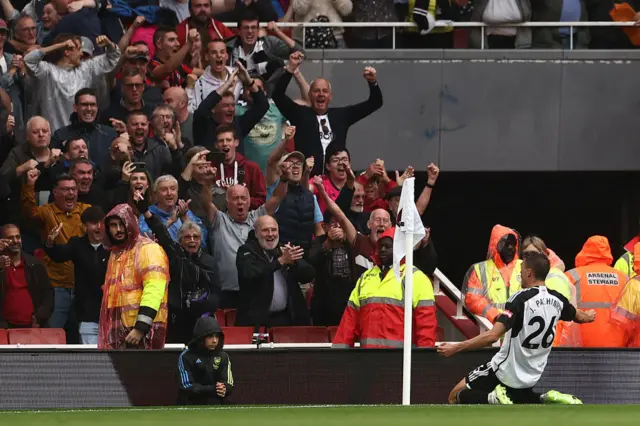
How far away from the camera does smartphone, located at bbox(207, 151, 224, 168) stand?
16172 mm

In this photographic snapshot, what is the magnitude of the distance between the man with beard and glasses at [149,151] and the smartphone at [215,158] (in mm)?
354

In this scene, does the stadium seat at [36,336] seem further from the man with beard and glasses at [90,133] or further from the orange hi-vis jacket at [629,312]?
the orange hi-vis jacket at [629,312]

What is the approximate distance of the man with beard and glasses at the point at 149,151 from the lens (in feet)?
51.3

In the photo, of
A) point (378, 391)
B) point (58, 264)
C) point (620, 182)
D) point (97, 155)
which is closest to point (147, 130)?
point (97, 155)

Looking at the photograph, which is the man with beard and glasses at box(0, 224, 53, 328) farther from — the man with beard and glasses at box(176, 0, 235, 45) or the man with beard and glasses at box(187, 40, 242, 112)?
the man with beard and glasses at box(176, 0, 235, 45)

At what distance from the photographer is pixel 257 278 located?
571 inches

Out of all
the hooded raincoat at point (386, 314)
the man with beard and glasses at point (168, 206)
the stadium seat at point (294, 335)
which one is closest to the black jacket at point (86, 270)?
the man with beard and glasses at point (168, 206)

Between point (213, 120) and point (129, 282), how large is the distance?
411 centimetres

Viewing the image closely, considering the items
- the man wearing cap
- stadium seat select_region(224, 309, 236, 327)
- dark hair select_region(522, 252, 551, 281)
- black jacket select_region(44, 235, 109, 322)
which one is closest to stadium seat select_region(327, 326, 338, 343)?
stadium seat select_region(224, 309, 236, 327)

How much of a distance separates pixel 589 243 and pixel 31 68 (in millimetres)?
5947

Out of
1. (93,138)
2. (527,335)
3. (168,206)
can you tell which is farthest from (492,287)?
(93,138)

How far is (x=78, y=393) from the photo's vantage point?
12633 millimetres

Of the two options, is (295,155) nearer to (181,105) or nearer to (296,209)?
(296,209)

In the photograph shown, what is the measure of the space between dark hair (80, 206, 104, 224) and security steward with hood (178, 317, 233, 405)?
2.45m
